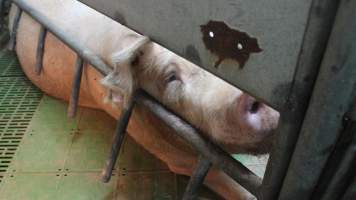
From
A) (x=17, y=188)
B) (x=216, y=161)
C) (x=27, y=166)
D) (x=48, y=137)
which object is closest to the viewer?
(x=216, y=161)

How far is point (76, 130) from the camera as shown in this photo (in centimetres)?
214

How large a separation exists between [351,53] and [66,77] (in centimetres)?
204

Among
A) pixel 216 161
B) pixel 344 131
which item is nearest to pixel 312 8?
pixel 344 131

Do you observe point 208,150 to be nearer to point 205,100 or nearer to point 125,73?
point 205,100

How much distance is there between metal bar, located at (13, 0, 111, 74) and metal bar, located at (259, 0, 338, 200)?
872 millimetres

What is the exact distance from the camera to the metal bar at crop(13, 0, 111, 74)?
1.45 meters

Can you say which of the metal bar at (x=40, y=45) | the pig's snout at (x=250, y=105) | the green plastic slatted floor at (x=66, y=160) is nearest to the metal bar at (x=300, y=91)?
the pig's snout at (x=250, y=105)

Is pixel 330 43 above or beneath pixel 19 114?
above

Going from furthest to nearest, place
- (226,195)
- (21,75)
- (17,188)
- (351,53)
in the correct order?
(21,75)
(17,188)
(226,195)
(351,53)

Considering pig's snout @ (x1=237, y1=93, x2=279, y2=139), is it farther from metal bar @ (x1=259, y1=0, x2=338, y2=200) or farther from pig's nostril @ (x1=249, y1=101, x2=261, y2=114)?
metal bar @ (x1=259, y1=0, x2=338, y2=200)

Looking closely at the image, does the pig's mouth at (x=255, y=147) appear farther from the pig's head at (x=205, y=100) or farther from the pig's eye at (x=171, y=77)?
the pig's eye at (x=171, y=77)

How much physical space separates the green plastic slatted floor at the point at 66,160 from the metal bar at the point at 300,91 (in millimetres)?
1052

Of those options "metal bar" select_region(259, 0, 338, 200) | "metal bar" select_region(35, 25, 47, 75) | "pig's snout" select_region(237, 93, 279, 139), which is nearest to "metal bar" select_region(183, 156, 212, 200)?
"pig's snout" select_region(237, 93, 279, 139)

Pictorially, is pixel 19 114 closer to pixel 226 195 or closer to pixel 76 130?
pixel 76 130
